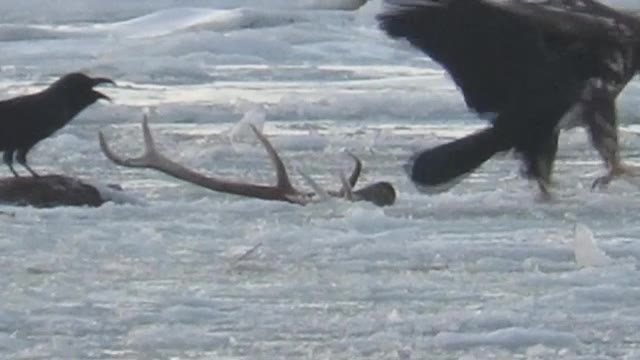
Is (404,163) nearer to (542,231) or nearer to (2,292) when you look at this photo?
(542,231)

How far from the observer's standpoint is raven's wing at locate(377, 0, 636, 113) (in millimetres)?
7281

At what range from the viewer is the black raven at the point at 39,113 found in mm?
8523

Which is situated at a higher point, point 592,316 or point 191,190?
point 592,316

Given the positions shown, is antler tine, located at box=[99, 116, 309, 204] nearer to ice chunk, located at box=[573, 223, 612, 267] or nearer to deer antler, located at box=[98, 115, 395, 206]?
deer antler, located at box=[98, 115, 395, 206]

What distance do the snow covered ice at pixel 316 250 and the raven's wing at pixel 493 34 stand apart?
1.30 feet

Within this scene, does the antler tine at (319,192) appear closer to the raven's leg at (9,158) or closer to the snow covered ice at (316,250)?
the snow covered ice at (316,250)

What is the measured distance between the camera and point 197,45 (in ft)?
45.7

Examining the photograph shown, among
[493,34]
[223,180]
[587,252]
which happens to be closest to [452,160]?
[493,34]

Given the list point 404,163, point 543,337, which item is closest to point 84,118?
point 404,163

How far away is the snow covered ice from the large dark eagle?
6.2 inches

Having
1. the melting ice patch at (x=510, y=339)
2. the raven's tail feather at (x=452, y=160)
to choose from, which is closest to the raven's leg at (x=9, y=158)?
the raven's tail feather at (x=452, y=160)

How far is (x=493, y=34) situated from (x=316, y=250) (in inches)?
47.7

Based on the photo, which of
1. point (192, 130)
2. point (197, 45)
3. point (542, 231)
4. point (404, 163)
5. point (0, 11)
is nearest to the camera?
point (542, 231)

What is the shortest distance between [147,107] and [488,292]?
527cm
